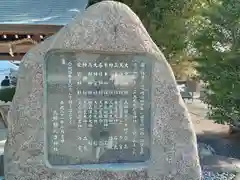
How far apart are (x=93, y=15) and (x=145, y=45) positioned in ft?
2.05

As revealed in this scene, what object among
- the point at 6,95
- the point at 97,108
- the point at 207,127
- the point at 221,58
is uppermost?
→ the point at 97,108

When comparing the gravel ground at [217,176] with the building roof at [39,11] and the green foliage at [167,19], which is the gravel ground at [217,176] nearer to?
the building roof at [39,11]

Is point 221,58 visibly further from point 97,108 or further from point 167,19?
point 97,108

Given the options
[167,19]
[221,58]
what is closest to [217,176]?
[221,58]

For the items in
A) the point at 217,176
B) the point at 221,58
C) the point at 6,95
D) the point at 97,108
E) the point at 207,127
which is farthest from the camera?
the point at 6,95

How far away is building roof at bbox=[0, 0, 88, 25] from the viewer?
891 centimetres

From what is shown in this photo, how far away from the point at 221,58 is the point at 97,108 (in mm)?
Result: 4647

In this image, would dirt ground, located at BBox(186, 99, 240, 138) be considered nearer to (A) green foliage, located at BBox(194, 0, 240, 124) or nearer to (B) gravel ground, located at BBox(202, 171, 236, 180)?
(A) green foliage, located at BBox(194, 0, 240, 124)

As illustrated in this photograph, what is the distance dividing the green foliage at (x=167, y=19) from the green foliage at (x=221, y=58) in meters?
2.90

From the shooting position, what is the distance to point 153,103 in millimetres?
4875

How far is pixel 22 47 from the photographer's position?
30.4ft

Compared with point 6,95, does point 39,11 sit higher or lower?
higher

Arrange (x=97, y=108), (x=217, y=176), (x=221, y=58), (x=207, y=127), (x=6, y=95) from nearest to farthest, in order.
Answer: (x=97, y=108) → (x=217, y=176) → (x=221, y=58) → (x=207, y=127) → (x=6, y=95)

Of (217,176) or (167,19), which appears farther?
(167,19)
